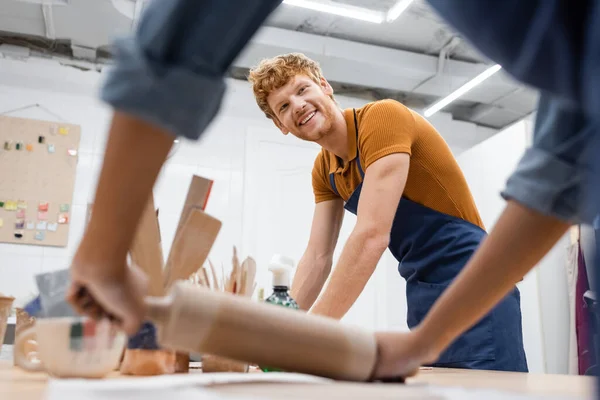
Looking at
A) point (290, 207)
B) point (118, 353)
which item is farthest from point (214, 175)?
point (118, 353)

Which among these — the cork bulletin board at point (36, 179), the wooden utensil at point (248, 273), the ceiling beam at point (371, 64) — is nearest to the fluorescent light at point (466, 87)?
the ceiling beam at point (371, 64)

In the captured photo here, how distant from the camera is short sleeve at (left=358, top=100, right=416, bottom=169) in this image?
4.67 feet

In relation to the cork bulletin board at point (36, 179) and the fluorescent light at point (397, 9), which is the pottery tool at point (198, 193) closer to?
the fluorescent light at point (397, 9)

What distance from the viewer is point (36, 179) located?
3375mm

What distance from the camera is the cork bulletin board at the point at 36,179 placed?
10.8 feet

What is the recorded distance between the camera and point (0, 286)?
10.4 feet

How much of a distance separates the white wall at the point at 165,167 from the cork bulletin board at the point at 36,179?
51 millimetres

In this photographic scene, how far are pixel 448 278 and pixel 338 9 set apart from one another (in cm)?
162

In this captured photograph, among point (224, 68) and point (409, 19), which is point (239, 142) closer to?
point (409, 19)

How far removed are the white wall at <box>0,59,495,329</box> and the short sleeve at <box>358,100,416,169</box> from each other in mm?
2078

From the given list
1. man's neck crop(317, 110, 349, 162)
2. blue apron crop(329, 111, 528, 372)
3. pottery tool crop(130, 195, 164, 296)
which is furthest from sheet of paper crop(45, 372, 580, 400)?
man's neck crop(317, 110, 349, 162)

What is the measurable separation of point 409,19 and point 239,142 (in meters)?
1.36

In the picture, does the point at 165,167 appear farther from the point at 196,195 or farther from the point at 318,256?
the point at 196,195

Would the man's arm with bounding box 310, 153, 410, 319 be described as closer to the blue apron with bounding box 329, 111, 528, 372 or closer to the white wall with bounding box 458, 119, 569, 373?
the blue apron with bounding box 329, 111, 528, 372
